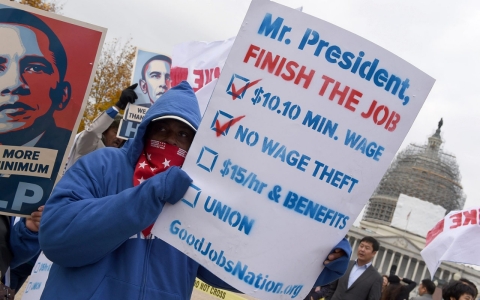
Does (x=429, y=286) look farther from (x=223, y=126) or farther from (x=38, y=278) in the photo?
(x=223, y=126)

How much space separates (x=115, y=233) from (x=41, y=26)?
5.54ft

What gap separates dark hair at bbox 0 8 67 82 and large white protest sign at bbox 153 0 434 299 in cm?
148

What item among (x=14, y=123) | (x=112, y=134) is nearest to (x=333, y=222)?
(x=14, y=123)

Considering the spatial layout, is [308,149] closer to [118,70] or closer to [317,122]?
[317,122]

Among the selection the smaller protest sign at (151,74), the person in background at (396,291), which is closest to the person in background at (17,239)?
the smaller protest sign at (151,74)

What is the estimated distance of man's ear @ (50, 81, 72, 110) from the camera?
336cm

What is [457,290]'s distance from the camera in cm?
582

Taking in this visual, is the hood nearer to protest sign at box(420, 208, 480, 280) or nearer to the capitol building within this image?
protest sign at box(420, 208, 480, 280)

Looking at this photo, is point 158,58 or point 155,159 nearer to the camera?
point 155,159

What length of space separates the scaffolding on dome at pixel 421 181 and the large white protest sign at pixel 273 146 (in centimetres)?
8158

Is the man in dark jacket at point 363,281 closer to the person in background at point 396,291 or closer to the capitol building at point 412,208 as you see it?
the person in background at point 396,291

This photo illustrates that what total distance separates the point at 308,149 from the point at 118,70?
28.4 metres

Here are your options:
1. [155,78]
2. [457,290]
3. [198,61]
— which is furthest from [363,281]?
[155,78]

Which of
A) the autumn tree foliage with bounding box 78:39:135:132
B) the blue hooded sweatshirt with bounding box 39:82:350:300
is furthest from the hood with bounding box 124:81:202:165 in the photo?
the autumn tree foliage with bounding box 78:39:135:132
